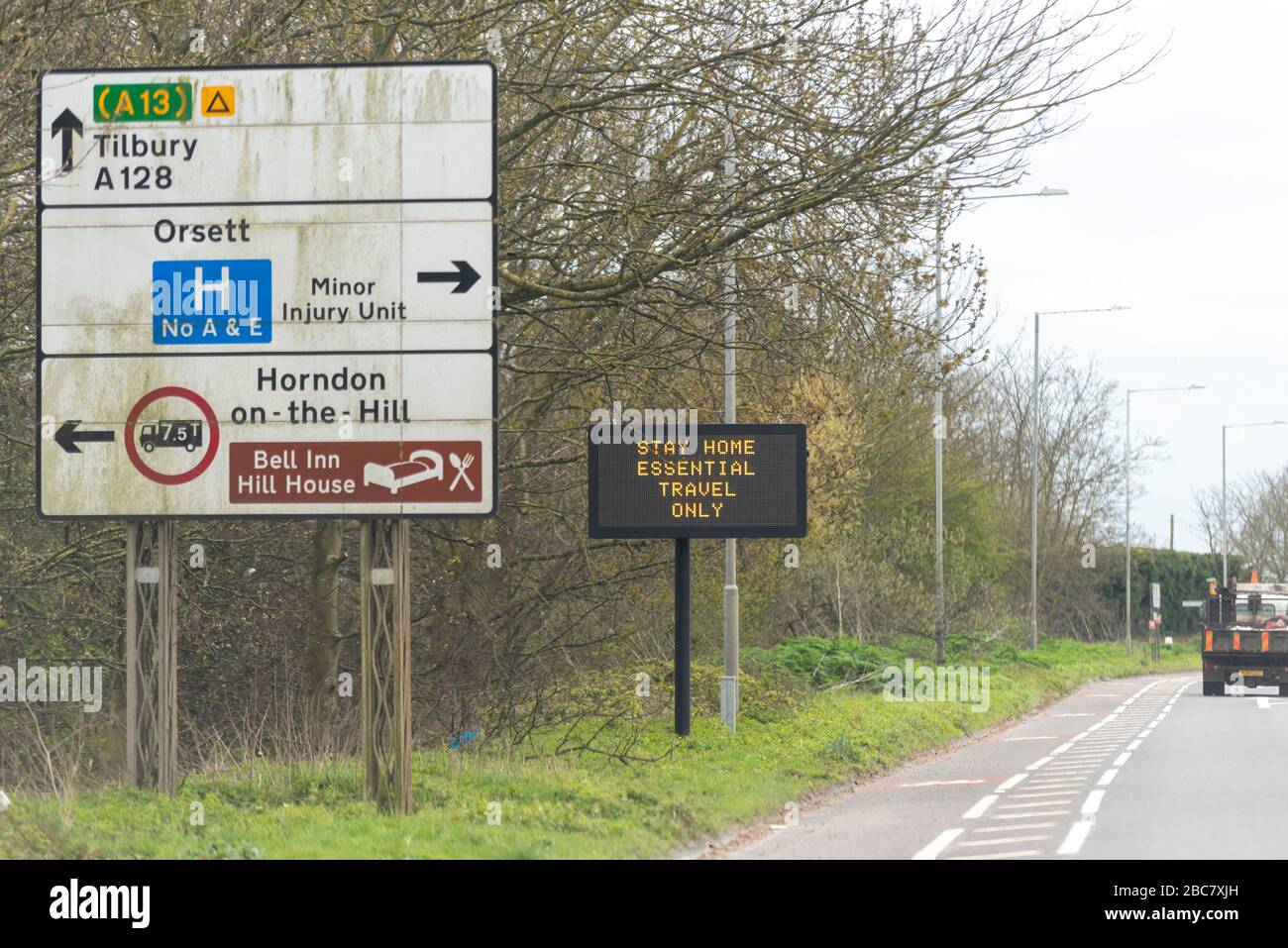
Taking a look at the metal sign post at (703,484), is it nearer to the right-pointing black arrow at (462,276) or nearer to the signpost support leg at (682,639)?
the signpost support leg at (682,639)

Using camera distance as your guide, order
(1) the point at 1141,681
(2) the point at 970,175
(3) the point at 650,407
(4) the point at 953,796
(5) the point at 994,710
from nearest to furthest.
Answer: (2) the point at 970,175
(4) the point at 953,796
(3) the point at 650,407
(5) the point at 994,710
(1) the point at 1141,681

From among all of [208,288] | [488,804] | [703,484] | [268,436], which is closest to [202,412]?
[268,436]

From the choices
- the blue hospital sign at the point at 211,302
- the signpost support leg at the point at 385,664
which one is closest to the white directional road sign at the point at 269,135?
the blue hospital sign at the point at 211,302

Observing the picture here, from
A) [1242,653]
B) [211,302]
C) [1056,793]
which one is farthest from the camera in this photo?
[1242,653]

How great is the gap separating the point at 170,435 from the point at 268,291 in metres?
1.37

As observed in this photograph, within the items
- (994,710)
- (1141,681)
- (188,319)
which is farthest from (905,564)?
(188,319)

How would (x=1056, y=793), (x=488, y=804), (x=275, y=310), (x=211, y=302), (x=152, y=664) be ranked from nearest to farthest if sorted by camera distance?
1. (x=488, y=804)
2. (x=275, y=310)
3. (x=211, y=302)
4. (x=152, y=664)
5. (x=1056, y=793)

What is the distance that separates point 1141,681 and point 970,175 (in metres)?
39.2

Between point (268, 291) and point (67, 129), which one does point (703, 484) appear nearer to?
point (268, 291)

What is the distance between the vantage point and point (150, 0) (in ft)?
45.1

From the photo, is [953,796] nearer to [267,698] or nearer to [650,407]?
[650,407]

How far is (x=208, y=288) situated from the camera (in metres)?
13.3

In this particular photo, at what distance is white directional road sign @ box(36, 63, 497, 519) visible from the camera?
13.0 meters

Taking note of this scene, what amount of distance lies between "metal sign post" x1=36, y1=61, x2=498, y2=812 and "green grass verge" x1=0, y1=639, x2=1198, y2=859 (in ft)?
2.55
